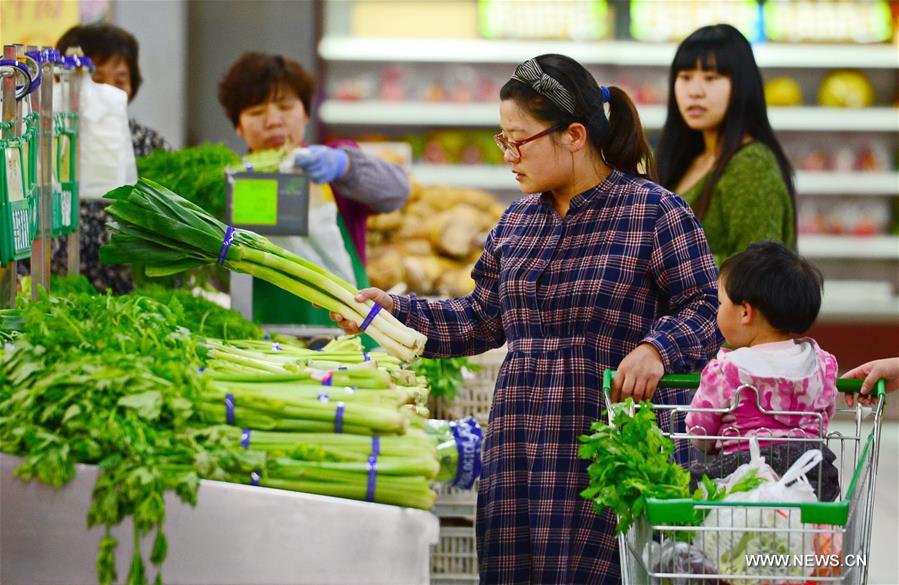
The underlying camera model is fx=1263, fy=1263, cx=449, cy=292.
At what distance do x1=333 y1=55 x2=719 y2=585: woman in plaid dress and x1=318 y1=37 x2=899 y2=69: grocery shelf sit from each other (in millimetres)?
5929

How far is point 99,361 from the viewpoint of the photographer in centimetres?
A: 203

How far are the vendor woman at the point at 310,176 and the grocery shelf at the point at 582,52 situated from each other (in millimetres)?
4010

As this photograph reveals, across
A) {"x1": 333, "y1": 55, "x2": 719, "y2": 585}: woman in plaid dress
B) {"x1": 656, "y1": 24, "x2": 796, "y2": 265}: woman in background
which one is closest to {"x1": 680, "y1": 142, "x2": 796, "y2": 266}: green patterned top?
{"x1": 656, "y1": 24, "x2": 796, "y2": 265}: woman in background

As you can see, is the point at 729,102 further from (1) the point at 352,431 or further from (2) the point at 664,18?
(2) the point at 664,18

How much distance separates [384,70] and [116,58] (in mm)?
4319

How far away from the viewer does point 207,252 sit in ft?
9.25

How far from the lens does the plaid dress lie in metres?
2.67

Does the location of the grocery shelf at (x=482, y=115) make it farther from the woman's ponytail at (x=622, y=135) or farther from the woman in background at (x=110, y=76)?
the woman's ponytail at (x=622, y=135)

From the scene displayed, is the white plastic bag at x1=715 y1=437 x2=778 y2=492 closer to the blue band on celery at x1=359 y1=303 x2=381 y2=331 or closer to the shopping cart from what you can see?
the shopping cart

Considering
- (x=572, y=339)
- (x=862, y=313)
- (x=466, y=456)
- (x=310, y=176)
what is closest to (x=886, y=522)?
(x=310, y=176)

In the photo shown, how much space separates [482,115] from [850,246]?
2692 mm

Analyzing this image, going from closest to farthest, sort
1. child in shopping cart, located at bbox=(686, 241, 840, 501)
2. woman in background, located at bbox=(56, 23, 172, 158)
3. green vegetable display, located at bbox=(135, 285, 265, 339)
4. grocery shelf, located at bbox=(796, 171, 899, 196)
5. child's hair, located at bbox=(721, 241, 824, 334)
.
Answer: child in shopping cart, located at bbox=(686, 241, 840, 501)
child's hair, located at bbox=(721, 241, 824, 334)
green vegetable display, located at bbox=(135, 285, 265, 339)
woman in background, located at bbox=(56, 23, 172, 158)
grocery shelf, located at bbox=(796, 171, 899, 196)

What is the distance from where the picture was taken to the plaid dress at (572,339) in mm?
2668

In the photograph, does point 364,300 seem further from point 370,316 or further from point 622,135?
point 622,135
